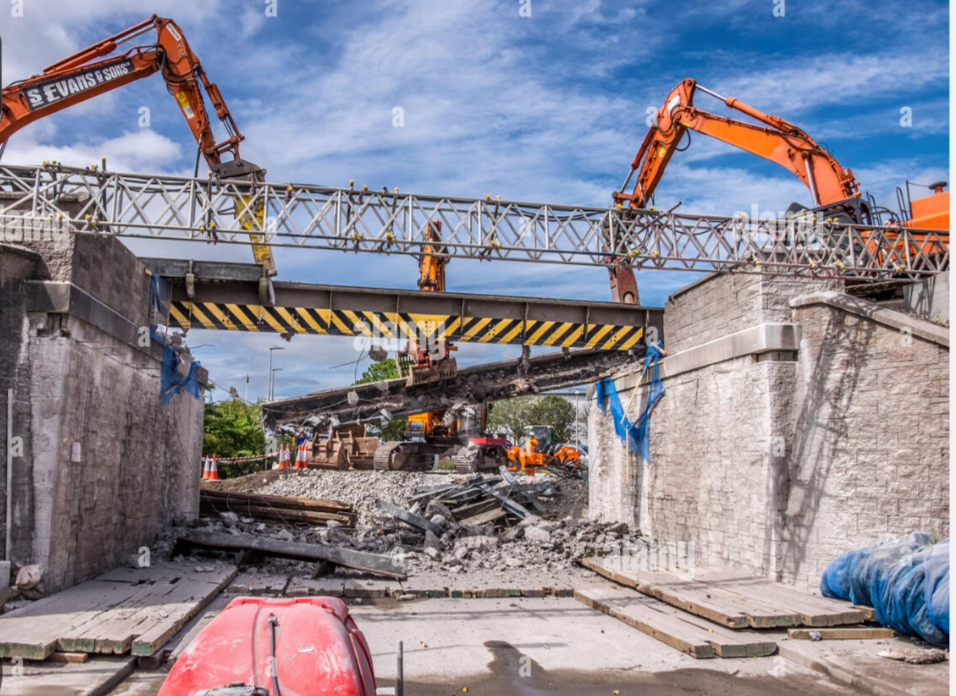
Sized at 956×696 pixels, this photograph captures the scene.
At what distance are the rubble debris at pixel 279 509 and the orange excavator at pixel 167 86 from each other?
15.3ft

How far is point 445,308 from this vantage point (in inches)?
569

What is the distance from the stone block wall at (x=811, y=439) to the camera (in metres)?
9.02

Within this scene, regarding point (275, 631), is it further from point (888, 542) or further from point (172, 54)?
point (172, 54)

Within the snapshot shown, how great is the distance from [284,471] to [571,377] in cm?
1003

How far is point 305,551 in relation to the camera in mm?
10875

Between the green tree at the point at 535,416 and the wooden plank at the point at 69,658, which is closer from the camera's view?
the wooden plank at the point at 69,658

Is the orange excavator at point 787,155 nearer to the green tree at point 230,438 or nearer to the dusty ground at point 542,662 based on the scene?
the dusty ground at point 542,662

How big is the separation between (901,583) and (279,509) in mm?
10834

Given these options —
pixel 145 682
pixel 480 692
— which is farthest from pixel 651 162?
pixel 145 682

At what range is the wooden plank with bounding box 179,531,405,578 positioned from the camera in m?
10.7

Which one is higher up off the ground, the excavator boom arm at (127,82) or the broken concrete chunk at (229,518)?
the excavator boom arm at (127,82)

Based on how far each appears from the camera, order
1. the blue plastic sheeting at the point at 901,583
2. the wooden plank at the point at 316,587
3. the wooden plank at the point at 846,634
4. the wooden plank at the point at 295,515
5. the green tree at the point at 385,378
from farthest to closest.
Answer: the green tree at the point at 385,378, the wooden plank at the point at 295,515, the wooden plank at the point at 316,587, the wooden plank at the point at 846,634, the blue plastic sheeting at the point at 901,583

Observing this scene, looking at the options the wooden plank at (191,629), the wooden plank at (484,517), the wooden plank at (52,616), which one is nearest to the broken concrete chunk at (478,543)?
the wooden plank at (484,517)

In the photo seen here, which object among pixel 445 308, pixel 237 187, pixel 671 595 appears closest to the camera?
pixel 671 595
